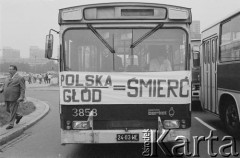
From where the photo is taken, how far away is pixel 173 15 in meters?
6.48

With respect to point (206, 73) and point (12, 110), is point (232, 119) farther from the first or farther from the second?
point (12, 110)

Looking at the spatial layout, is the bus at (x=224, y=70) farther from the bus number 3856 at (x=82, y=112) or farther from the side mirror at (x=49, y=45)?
the side mirror at (x=49, y=45)

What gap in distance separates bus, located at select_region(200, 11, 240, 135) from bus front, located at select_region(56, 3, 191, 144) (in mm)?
2195

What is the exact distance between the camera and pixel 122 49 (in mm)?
6477

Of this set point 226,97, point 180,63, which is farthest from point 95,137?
point 226,97

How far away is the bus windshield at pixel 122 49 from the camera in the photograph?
6500mm

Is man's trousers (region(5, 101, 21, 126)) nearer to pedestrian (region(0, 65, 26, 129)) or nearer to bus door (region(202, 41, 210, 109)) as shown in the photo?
pedestrian (region(0, 65, 26, 129))

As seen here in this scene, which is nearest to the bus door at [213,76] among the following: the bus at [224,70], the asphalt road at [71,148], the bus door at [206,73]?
the bus at [224,70]

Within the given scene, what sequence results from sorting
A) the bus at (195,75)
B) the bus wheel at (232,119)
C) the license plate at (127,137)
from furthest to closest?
the bus at (195,75) < the bus wheel at (232,119) < the license plate at (127,137)

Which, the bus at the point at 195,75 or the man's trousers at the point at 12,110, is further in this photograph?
the bus at the point at 195,75

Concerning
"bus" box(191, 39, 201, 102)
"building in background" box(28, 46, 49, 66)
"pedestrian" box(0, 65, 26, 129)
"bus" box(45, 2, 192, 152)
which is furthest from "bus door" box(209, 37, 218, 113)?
"building in background" box(28, 46, 49, 66)

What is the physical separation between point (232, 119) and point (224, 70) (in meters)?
1.20

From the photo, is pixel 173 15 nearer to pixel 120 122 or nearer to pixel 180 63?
pixel 180 63

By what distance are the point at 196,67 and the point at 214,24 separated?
13.6 feet
